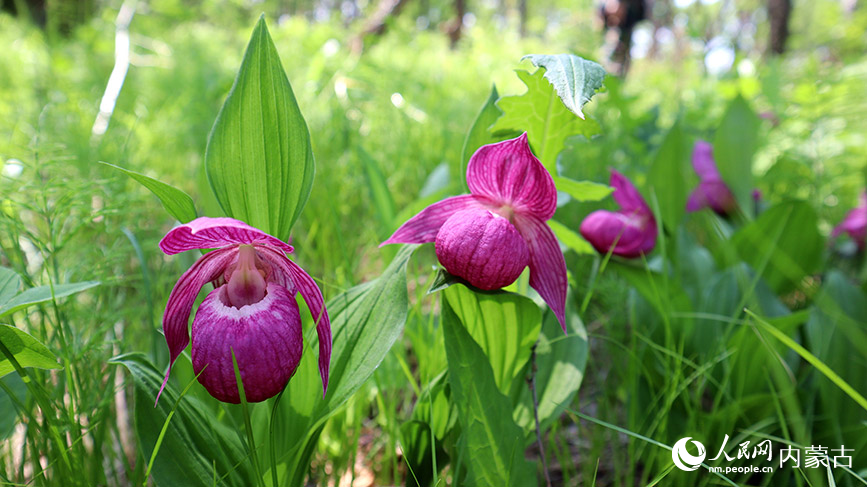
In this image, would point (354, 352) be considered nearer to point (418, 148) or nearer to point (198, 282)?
point (198, 282)

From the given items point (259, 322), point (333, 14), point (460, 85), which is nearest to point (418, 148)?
point (460, 85)

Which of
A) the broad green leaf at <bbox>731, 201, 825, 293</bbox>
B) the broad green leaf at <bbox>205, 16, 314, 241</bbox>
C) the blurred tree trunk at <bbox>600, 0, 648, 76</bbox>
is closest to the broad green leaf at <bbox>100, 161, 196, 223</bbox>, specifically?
the broad green leaf at <bbox>205, 16, 314, 241</bbox>

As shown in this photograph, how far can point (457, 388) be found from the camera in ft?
1.94

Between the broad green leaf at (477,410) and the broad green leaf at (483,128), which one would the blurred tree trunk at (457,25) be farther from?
the broad green leaf at (477,410)

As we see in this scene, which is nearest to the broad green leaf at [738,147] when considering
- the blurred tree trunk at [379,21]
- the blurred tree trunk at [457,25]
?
the blurred tree trunk at [379,21]

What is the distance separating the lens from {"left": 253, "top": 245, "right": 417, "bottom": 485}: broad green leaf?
0.55 metres

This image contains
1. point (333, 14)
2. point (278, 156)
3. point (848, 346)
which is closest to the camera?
point (278, 156)

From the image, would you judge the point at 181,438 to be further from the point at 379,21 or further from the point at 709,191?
the point at 379,21

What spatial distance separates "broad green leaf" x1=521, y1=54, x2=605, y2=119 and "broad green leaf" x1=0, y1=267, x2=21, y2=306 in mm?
583

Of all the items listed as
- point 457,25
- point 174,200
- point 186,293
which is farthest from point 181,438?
point 457,25

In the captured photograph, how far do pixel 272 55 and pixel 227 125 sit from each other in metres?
0.10

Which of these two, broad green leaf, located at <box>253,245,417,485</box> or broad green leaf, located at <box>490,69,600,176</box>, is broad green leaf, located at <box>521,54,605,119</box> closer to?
broad green leaf, located at <box>490,69,600,176</box>

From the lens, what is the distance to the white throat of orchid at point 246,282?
1.74 feet

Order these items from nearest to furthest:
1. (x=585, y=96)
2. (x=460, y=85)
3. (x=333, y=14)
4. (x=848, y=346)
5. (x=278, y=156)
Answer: (x=585, y=96), (x=278, y=156), (x=848, y=346), (x=460, y=85), (x=333, y=14)
